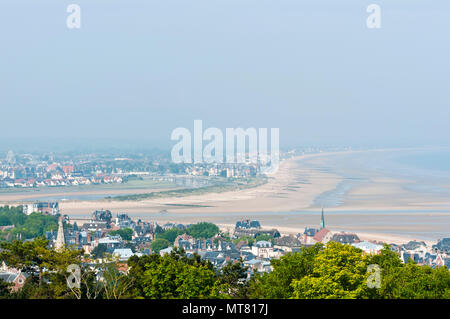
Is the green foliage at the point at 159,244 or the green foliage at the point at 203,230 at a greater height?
the green foliage at the point at 203,230

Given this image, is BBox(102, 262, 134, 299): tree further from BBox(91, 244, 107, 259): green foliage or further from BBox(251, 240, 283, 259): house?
BBox(251, 240, 283, 259): house

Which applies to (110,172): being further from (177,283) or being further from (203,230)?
(177,283)

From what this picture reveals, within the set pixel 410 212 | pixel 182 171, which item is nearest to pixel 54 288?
pixel 410 212

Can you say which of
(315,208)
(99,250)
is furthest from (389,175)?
(99,250)

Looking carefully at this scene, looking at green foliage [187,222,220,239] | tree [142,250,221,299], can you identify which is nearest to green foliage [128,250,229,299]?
tree [142,250,221,299]

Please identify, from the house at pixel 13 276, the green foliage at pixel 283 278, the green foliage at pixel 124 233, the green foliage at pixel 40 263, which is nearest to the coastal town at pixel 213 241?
the green foliage at pixel 124 233

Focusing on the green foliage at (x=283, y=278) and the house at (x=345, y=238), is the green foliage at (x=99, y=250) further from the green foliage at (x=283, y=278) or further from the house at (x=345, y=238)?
the green foliage at (x=283, y=278)

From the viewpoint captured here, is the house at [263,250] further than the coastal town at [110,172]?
No
